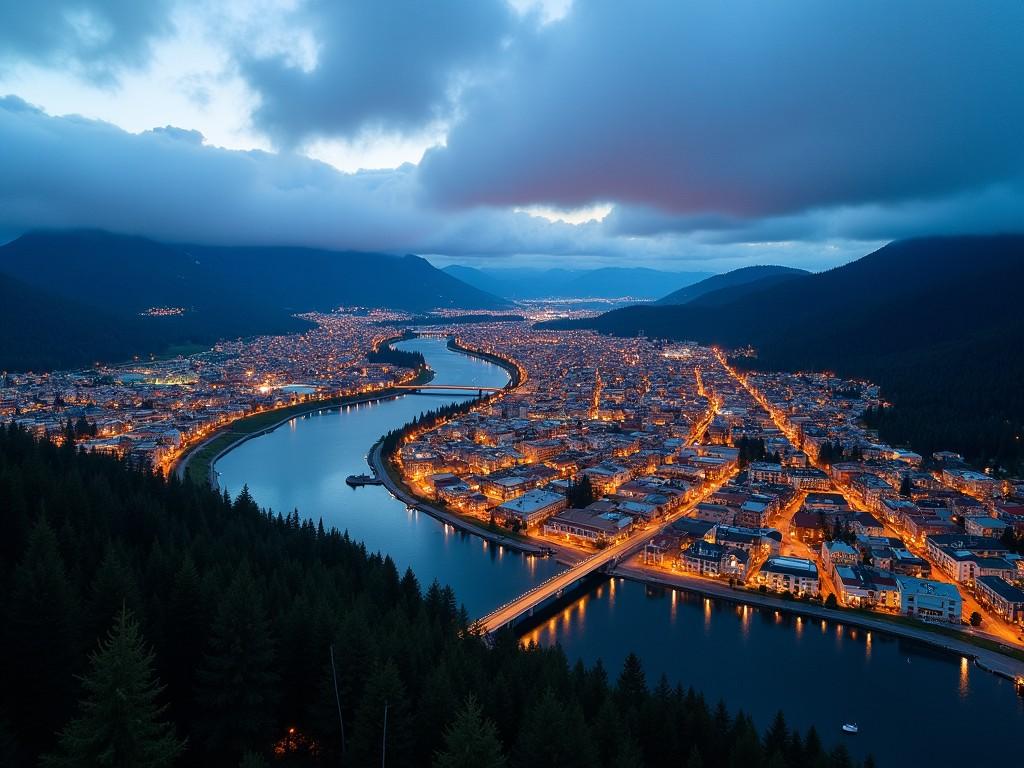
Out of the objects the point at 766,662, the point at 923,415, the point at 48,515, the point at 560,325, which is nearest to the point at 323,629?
the point at 48,515

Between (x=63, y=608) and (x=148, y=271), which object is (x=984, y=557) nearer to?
(x=63, y=608)

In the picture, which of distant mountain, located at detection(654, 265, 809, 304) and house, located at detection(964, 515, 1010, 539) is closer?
house, located at detection(964, 515, 1010, 539)

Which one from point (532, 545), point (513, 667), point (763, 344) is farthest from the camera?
point (763, 344)

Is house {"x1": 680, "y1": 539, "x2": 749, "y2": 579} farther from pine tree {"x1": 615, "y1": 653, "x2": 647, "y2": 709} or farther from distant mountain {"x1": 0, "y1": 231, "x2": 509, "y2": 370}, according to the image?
distant mountain {"x1": 0, "y1": 231, "x2": 509, "y2": 370}

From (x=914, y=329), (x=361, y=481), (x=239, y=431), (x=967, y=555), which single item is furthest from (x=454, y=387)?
(x=914, y=329)

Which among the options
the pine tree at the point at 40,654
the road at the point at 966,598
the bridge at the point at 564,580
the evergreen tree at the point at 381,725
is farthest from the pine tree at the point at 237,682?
the road at the point at 966,598

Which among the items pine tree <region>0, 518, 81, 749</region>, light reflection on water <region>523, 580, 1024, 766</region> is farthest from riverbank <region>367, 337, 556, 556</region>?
pine tree <region>0, 518, 81, 749</region>

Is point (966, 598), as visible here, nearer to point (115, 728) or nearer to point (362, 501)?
point (115, 728)
